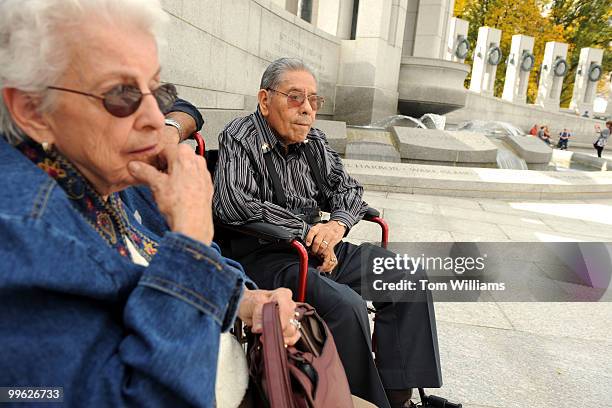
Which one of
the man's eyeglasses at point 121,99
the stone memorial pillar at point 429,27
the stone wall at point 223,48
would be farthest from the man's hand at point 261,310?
the stone memorial pillar at point 429,27

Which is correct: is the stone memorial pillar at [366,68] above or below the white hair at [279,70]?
above

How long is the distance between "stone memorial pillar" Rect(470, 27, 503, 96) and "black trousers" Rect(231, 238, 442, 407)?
87.6 ft

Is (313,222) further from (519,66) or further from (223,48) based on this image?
(519,66)

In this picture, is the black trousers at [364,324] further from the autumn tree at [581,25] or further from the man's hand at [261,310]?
the autumn tree at [581,25]

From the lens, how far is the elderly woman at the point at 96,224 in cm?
80

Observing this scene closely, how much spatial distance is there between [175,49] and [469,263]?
3.59 metres

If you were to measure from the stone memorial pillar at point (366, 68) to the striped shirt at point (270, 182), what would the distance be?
32.1ft

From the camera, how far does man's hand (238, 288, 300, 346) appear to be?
132 cm

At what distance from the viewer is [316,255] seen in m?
2.27

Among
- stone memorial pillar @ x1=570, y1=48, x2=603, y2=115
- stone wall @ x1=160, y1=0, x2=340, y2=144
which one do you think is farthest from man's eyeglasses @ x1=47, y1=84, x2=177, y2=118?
stone memorial pillar @ x1=570, y1=48, x2=603, y2=115

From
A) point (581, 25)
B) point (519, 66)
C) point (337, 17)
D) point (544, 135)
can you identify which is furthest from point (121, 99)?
point (581, 25)

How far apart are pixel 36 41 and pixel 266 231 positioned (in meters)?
1.25

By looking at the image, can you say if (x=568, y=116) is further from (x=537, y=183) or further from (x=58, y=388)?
(x=58, y=388)

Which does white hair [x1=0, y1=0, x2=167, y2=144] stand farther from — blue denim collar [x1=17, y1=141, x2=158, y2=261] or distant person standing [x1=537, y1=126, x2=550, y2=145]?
distant person standing [x1=537, y1=126, x2=550, y2=145]
